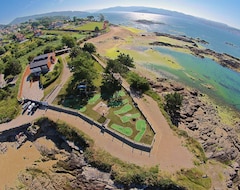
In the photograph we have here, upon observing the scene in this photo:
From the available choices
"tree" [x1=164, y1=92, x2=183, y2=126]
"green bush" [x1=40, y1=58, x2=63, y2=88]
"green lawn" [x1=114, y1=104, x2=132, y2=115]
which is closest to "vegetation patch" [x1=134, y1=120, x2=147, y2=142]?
"green lawn" [x1=114, y1=104, x2=132, y2=115]

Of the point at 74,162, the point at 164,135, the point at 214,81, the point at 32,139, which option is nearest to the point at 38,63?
the point at 32,139

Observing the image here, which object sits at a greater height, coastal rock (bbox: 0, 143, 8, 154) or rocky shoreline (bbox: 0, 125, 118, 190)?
rocky shoreline (bbox: 0, 125, 118, 190)

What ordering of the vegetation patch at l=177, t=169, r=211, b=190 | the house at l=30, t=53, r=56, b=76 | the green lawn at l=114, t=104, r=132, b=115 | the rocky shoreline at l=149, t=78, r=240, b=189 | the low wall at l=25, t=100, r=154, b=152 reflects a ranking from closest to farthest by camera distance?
the vegetation patch at l=177, t=169, r=211, b=190, the low wall at l=25, t=100, r=154, b=152, the rocky shoreline at l=149, t=78, r=240, b=189, the green lawn at l=114, t=104, r=132, b=115, the house at l=30, t=53, r=56, b=76

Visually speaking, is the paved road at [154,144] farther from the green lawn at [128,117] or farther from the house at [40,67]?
the house at [40,67]

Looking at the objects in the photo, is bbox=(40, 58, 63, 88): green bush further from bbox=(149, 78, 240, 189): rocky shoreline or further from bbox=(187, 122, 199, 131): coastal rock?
bbox=(187, 122, 199, 131): coastal rock

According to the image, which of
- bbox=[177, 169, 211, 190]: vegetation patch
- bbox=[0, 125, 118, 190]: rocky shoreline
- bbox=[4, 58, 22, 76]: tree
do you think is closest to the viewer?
bbox=[177, 169, 211, 190]: vegetation patch

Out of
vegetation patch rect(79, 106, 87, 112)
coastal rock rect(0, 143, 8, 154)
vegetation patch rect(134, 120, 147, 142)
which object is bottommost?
coastal rock rect(0, 143, 8, 154)

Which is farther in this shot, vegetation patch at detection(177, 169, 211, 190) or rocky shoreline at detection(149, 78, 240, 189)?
rocky shoreline at detection(149, 78, 240, 189)
